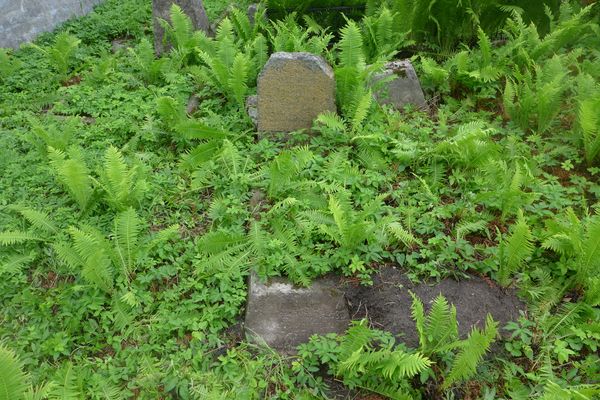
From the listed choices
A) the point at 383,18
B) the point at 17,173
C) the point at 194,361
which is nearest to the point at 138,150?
the point at 17,173

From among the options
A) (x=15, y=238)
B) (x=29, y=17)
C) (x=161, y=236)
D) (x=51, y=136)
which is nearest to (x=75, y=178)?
(x=15, y=238)

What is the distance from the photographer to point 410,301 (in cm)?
321

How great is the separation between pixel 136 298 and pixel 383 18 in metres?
3.90

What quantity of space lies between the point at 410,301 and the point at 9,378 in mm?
2205

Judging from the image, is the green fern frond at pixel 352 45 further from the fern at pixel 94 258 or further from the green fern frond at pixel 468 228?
the fern at pixel 94 258

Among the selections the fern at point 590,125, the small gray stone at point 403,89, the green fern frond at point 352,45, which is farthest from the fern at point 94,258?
the fern at point 590,125

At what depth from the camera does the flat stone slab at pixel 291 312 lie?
3.07 meters

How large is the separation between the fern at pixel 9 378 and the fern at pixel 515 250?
2763 mm

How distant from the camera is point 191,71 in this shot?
217 inches

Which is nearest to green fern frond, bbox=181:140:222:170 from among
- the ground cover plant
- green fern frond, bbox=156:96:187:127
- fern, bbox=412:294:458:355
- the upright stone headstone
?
the ground cover plant

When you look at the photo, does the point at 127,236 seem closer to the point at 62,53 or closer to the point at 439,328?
the point at 439,328

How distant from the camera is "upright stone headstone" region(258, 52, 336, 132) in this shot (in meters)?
4.54

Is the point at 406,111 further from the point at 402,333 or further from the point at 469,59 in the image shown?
the point at 402,333

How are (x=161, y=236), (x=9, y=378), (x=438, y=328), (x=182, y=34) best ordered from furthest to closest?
(x=182, y=34)
(x=161, y=236)
(x=438, y=328)
(x=9, y=378)
